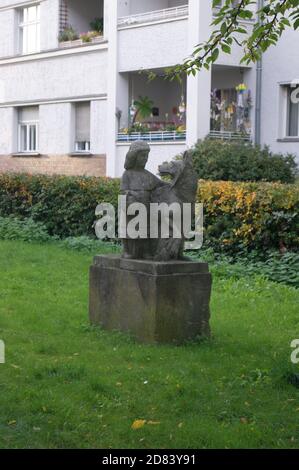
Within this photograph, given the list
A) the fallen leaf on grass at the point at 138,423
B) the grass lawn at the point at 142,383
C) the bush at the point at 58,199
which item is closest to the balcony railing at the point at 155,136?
the bush at the point at 58,199

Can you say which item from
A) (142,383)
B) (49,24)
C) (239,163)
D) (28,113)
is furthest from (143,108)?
(142,383)

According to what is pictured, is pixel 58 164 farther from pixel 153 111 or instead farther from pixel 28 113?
pixel 153 111

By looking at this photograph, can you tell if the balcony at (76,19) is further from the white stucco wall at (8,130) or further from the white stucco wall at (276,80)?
the white stucco wall at (276,80)

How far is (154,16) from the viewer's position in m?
24.6

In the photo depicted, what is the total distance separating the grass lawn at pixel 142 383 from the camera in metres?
6.62

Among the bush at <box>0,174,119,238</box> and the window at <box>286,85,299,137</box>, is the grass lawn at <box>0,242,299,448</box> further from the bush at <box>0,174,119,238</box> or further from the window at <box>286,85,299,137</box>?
the window at <box>286,85,299,137</box>

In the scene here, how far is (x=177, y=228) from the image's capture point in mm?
9453

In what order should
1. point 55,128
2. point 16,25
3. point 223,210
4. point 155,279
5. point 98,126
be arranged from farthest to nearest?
point 16,25 → point 55,128 → point 98,126 → point 223,210 → point 155,279

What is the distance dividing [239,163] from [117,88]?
6.32 m

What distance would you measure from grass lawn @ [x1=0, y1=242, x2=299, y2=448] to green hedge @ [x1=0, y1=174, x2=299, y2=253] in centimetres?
296

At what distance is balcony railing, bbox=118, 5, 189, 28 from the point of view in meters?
23.5

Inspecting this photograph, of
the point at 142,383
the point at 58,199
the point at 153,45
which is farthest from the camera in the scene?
the point at 153,45

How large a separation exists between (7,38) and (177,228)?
23481mm

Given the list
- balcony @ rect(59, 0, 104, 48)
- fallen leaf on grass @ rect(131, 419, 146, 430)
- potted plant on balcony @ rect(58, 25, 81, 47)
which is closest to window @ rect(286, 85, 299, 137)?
balcony @ rect(59, 0, 104, 48)
